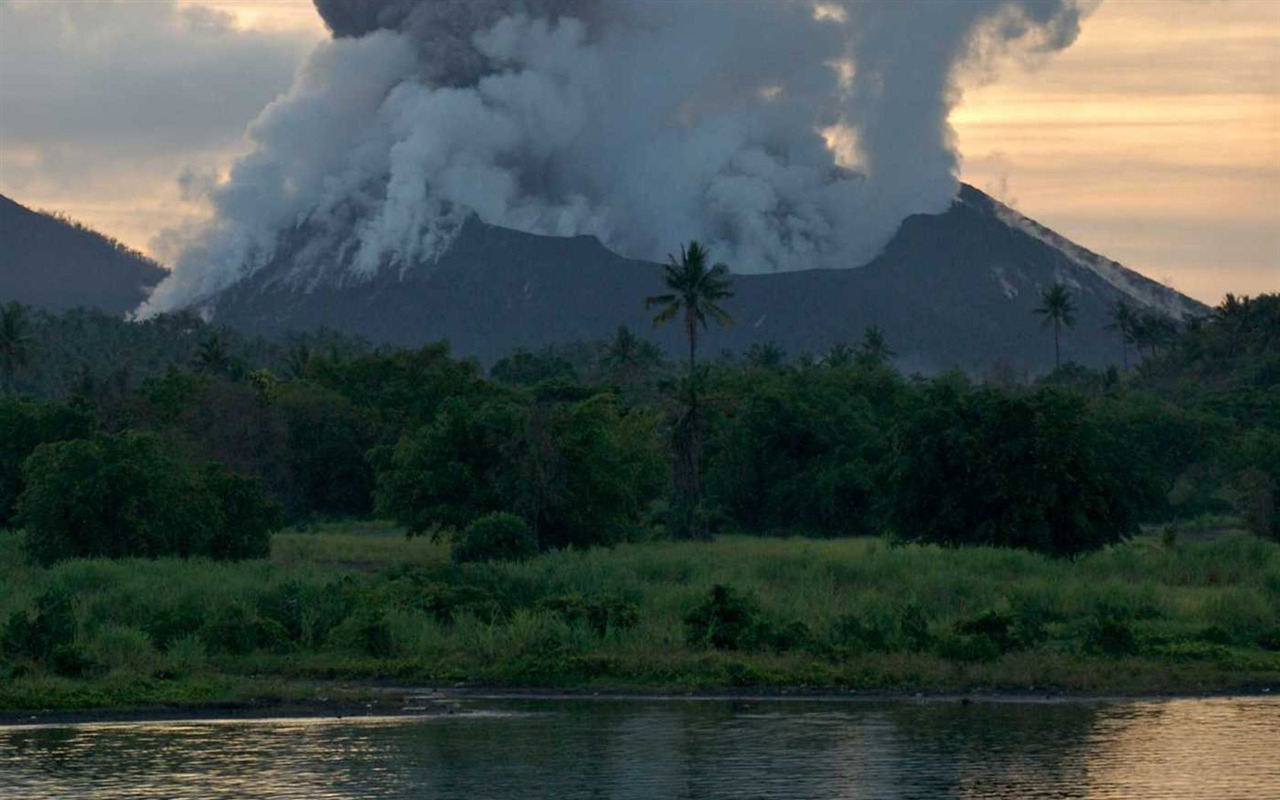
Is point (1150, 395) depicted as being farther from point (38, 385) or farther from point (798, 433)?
point (38, 385)

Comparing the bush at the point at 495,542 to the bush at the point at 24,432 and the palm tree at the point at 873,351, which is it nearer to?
the bush at the point at 24,432

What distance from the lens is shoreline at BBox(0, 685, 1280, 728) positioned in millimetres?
26141

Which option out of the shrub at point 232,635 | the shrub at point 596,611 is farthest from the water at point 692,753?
the shrub at point 232,635

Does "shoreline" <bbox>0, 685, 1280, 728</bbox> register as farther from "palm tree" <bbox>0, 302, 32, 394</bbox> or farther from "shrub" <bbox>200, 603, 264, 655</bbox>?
"palm tree" <bbox>0, 302, 32, 394</bbox>

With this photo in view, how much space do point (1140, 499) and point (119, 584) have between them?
25608 millimetres

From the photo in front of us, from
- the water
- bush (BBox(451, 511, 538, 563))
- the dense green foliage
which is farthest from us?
the dense green foliage

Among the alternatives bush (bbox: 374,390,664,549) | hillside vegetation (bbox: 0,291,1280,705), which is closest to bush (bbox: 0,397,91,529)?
hillside vegetation (bbox: 0,291,1280,705)

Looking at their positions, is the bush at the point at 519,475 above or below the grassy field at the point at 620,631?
above

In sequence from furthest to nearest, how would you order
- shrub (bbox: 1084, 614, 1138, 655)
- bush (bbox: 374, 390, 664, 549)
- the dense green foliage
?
bush (bbox: 374, 390, 664, 549), the dense green foliage, shrub (bbox: 1084, 614, 1138, 655)

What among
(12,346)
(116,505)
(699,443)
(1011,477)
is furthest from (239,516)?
(12,346)

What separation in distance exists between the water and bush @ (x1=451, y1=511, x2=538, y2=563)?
20513 mm

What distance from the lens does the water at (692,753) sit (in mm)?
20656

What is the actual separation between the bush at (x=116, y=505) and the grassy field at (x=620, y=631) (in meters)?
6.52

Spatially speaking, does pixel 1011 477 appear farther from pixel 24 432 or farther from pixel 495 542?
pixel 24 432
